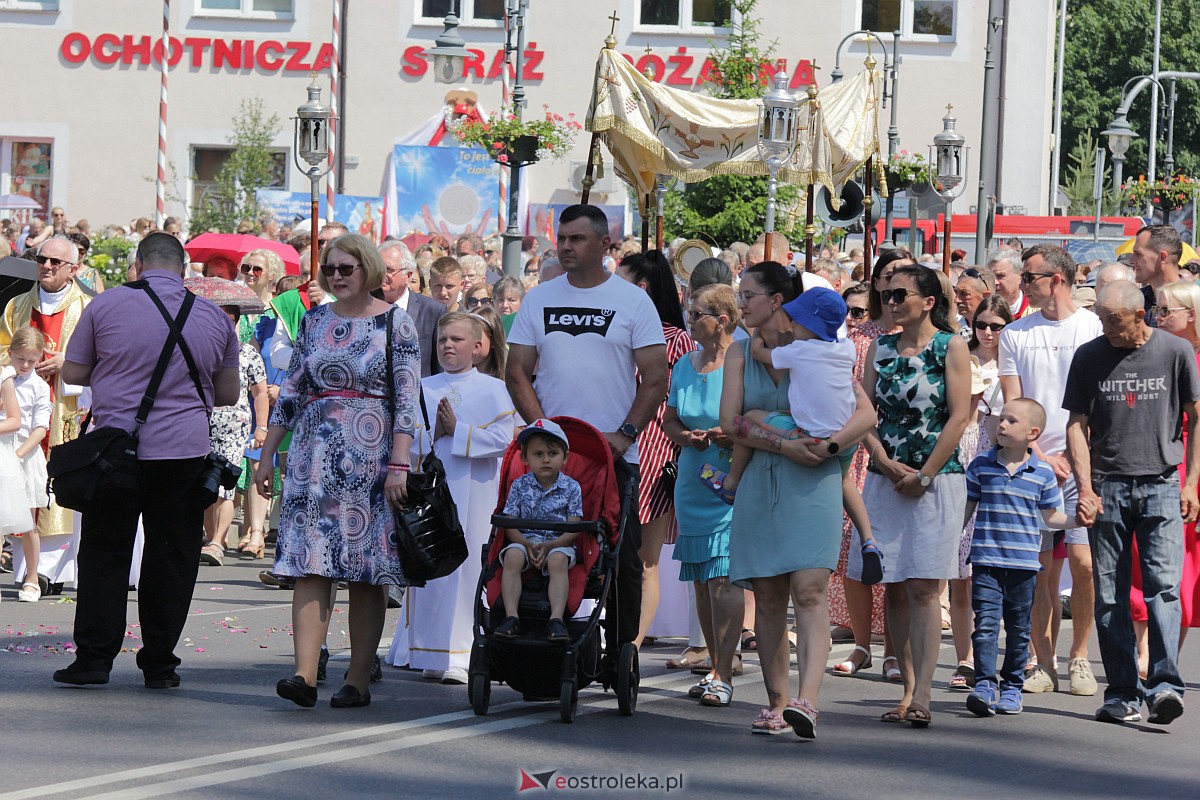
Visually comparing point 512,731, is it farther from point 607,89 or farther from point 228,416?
point 607,89

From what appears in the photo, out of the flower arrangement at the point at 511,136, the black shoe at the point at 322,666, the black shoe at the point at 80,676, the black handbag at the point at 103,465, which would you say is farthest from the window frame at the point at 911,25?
the black shoe at the point at 80,676

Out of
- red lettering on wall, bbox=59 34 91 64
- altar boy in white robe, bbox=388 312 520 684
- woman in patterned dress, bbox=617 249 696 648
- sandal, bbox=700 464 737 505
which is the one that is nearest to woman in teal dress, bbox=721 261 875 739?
sandal, bbox=700 464 737 505

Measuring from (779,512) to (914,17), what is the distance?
99.7 ft

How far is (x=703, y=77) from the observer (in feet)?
118

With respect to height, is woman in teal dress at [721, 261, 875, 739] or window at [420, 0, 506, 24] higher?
window at [420, 0, 506, 24]

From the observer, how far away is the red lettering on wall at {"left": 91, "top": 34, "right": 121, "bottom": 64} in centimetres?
3628

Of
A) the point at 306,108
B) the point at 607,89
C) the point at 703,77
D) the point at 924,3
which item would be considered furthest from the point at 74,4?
the point at 607,89

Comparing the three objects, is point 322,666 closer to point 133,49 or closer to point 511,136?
point 511,136

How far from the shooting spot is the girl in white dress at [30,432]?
1248cm

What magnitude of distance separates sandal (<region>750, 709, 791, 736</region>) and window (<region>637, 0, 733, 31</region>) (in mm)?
29490

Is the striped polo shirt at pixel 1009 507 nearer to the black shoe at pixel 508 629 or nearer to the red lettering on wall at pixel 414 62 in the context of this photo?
the black shoe at pixel 508 629

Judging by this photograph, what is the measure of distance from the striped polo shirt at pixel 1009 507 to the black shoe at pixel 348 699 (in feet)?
9.53

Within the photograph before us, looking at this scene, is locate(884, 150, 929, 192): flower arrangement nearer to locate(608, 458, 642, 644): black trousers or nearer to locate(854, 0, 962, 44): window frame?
locate(608, 458, 642, 644): black trousers

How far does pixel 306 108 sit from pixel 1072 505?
11.2m
